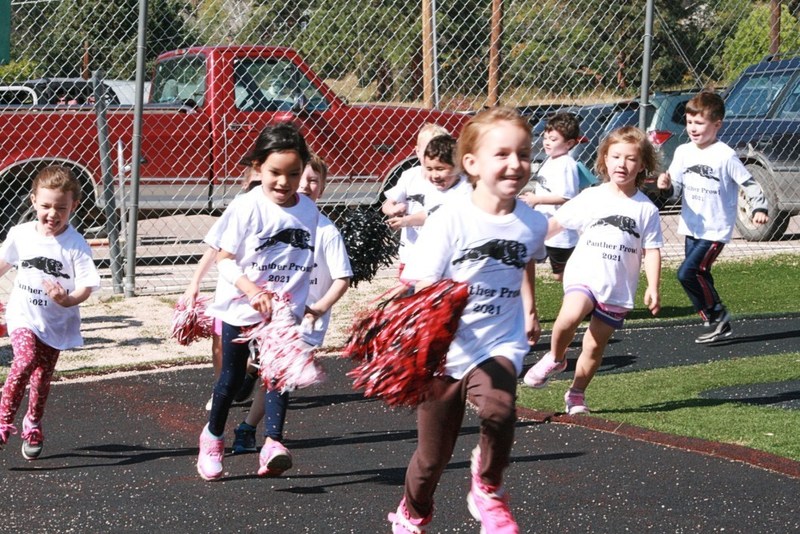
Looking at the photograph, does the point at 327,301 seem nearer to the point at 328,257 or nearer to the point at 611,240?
the point at 328,257

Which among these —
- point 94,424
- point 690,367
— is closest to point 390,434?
point 94,424

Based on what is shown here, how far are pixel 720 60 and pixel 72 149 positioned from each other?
8327 millimetres

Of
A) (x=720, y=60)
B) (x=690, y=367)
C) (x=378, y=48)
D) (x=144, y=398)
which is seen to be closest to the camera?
(x=144, y=398)

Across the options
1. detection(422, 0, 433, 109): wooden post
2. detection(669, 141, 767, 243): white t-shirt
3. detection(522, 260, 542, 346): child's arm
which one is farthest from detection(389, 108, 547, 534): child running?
detection(422, 0, 433, 109): wooden post

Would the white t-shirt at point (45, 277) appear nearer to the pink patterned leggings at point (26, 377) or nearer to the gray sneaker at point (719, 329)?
the pink patterned leggings at point (26, 377)

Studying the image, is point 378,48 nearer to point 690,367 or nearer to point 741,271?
point 741,271

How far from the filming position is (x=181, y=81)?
40.0 feet

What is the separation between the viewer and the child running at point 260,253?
4.98m

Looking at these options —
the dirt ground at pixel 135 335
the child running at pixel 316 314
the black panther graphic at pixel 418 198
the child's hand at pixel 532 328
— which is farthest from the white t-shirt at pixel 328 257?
the dirt ground at pixel 135 335

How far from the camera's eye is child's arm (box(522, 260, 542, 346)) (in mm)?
4438

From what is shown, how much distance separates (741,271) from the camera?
11242 millimetres

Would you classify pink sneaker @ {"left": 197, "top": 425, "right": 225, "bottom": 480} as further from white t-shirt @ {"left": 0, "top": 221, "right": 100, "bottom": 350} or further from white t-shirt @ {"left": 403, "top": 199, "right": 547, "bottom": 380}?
white t-shirt @ {"left": 403, "top": 199, "right": 547, "bottom": 380}

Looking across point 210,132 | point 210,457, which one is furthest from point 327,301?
point 210,132

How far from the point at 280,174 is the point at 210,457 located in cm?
118
